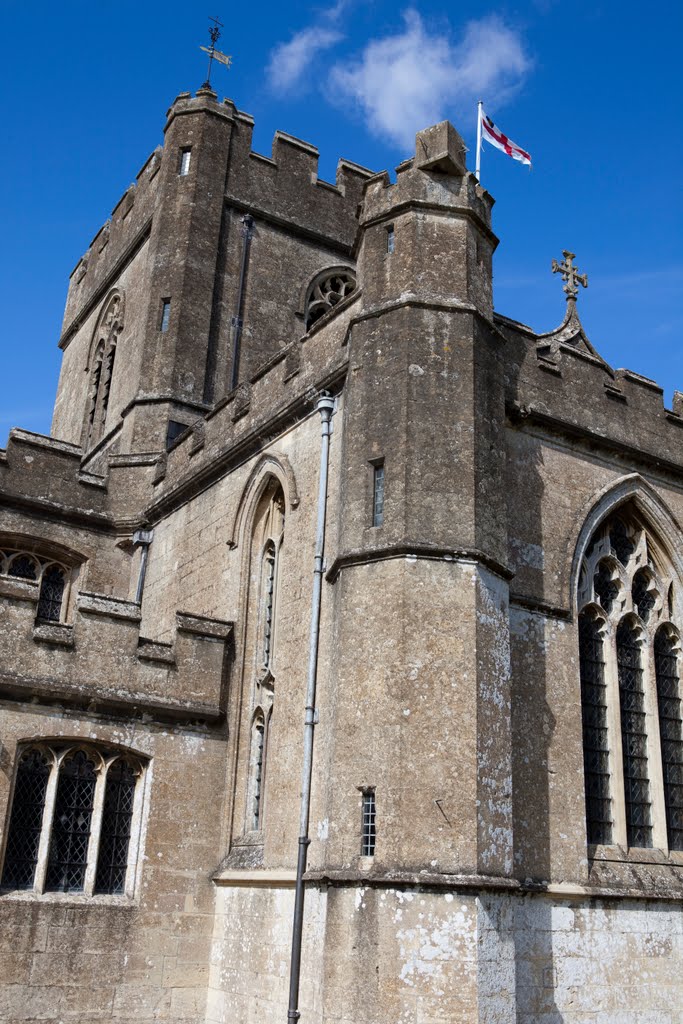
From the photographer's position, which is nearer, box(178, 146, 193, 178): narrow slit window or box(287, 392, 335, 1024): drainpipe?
box(287, 392, 335, 1024): drainpipe

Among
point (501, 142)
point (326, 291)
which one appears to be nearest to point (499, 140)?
point (501, 142)

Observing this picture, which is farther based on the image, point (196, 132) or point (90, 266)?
point (90, 266)

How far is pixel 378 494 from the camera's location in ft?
35.1

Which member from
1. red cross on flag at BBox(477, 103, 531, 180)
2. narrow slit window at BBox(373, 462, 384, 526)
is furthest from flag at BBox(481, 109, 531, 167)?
narrow slit window at BBox(373, 462, 384, 526)

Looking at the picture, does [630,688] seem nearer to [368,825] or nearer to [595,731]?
[595,731]

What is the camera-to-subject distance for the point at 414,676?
966cm

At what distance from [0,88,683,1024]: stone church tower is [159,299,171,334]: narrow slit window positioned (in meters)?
5.38

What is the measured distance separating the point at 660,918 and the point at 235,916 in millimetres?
4543

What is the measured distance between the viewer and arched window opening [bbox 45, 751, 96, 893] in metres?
11.2

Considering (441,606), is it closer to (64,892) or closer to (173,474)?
(64,892)

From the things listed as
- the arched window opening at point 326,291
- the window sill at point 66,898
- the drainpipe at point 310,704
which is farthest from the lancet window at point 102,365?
the window sill at point 66,898

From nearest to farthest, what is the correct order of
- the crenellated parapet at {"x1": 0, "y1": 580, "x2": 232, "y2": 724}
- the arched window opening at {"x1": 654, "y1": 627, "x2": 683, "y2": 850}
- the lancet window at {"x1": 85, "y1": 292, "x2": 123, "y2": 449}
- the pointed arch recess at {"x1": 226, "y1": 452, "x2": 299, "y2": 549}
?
the crenellated parapet at {"x1": 0, "y1": 580, "x2": 232, "y2": 724} < the arched window opening at {"x1": 654, "y1": 627, "x2": 683, "y2": 850} < the pointed arch recess at {"x1": 226, "y1": 452, "x2": 299, "y2": 549} < the lancet window at {"x1": 85, "y1": 292, "x2": 123, "y2": 449}

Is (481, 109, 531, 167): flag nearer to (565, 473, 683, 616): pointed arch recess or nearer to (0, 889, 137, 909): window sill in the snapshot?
(565, 473, 683, 616): pointed arch recess

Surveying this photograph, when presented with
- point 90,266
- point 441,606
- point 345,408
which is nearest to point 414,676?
point 441,606
